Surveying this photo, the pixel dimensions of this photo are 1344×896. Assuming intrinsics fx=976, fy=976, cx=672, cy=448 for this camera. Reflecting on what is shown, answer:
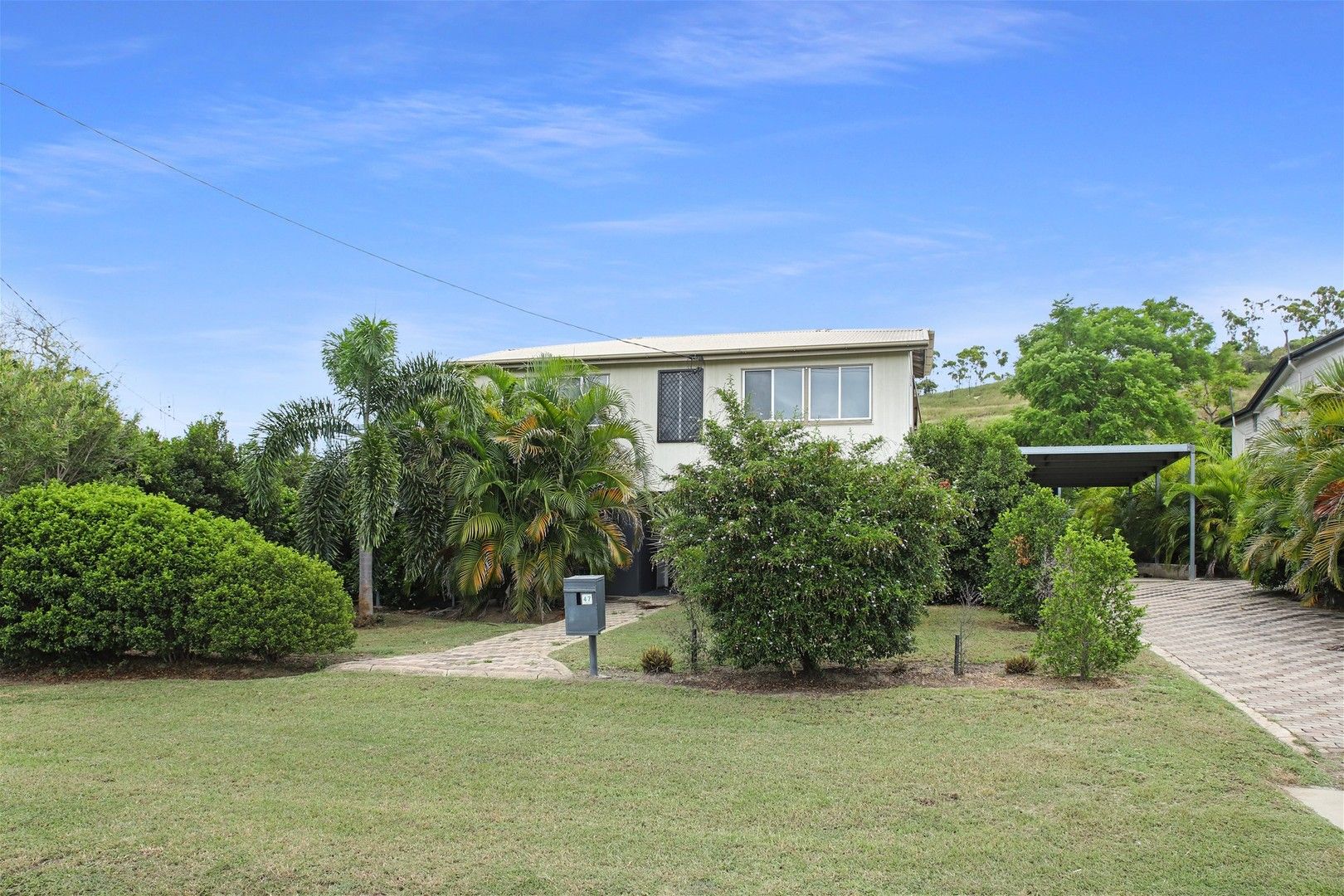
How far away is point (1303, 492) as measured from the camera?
15.7 m

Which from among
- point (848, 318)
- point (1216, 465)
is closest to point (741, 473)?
point (848, 318)

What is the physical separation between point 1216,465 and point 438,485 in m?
19.3

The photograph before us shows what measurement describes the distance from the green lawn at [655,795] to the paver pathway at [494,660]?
1.36 m

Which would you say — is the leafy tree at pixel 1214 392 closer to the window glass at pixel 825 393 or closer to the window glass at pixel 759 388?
the window glass at pixel 825 393

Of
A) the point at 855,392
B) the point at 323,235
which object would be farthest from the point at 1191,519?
the point at 323,235

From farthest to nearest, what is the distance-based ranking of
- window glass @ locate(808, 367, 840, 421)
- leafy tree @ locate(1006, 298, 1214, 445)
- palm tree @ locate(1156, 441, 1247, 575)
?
leafy tree @ locate(1006, 298, 1214, 445) < palm tree @ locate(1156, 441, 1247, 575) < window glass @ locate(808, 367, 840, 421)

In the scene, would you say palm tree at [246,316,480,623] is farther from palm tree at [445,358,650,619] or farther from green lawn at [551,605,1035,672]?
green lawn at [551,605,1035,672]

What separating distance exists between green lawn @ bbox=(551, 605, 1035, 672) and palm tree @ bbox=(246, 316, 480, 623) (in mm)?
4895

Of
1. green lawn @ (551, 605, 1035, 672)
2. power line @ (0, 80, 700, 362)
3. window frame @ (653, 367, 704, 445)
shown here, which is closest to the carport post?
green lawn @ (551, 605, 1035, 672)

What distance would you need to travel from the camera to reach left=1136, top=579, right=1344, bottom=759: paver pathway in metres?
8.73

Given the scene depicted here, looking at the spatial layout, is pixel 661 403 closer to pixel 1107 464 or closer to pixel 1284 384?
pixel 1107 464

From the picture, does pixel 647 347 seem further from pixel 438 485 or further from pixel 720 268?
pixel 438 485

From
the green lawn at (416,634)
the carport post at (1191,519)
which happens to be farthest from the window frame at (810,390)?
the carport post at (1191,519)

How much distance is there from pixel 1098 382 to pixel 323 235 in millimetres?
32797
